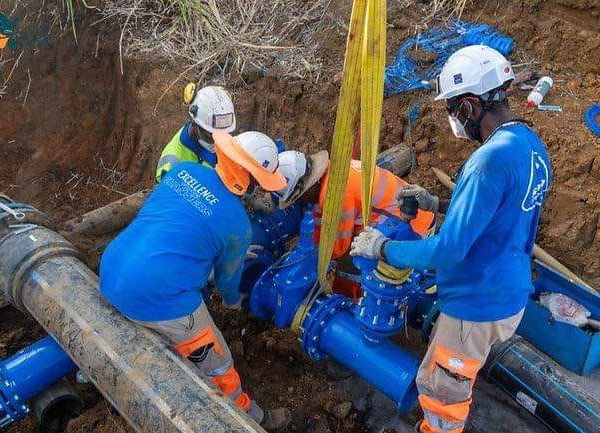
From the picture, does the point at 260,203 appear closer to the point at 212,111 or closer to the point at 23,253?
the point at 212,111

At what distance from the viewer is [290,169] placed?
3422 mm

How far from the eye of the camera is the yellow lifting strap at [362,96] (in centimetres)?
237

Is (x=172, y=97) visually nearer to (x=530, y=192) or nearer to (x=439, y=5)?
(x=439, y=5)

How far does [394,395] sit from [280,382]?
101 centimetres

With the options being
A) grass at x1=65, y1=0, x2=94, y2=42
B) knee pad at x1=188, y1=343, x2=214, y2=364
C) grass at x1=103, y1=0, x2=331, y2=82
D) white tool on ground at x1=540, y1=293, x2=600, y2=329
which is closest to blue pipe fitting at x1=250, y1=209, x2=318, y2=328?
knee pad at x1=188, y1=343, x2=214, y2=364

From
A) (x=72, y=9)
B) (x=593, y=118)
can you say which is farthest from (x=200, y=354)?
(x=72, y=9)

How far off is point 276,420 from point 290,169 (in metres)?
1.53

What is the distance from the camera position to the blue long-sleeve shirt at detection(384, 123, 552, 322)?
2436 millimetres

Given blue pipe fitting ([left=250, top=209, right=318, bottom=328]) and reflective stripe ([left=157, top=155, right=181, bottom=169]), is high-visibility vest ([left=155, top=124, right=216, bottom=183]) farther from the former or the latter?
blue pipe fitting ([left=250, top=209, right=318, bottom=328])

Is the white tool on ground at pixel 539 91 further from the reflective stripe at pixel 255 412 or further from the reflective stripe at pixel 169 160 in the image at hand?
the reflective stripe at pixel 255 412

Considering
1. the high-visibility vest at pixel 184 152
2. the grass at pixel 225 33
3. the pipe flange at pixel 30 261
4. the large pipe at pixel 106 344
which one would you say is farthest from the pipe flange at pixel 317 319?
the grass at pixel 225 33

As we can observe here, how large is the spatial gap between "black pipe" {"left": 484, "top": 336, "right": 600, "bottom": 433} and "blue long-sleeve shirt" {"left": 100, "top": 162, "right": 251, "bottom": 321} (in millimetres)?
1571

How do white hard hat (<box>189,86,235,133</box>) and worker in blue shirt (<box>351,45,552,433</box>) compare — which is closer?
worker in blue shirt (<box>351,45,552,433</box>)

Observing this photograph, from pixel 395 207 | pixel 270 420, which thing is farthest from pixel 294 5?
pixel 270 420
